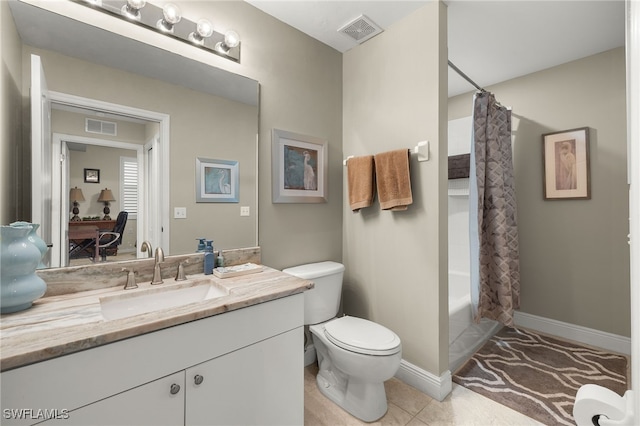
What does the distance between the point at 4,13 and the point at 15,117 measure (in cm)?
41

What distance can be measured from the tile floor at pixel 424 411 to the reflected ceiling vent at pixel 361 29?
248 cm

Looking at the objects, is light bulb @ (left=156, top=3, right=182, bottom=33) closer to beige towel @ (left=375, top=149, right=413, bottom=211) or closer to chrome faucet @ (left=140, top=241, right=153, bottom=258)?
chrome faucet @ (left=140, top=241, right=153, bottom=258)

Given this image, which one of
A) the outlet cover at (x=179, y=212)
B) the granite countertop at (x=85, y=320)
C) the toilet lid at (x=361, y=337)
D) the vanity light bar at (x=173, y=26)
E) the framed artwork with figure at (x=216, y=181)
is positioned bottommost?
the toilet lid at (x=361, y=337)

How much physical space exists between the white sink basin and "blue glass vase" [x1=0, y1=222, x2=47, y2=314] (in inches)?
9.1

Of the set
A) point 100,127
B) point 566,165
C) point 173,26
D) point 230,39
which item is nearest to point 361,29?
point 230,39

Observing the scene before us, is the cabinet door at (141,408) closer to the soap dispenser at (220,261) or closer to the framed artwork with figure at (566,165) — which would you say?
the soap dispenser at (220,261)

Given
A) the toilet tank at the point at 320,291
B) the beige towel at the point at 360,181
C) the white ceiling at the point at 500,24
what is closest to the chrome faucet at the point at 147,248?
the toilet tank at the point at 320,291

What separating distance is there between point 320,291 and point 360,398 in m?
0.65

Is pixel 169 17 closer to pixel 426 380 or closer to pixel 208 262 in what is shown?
pixel 208 262

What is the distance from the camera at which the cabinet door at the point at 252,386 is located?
3.36 ft

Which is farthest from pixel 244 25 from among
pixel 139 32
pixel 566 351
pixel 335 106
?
pixel 566 351

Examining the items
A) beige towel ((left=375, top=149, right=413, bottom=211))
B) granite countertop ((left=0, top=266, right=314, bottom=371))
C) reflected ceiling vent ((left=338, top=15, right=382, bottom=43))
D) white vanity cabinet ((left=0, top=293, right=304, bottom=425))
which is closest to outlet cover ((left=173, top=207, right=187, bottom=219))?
granite countertop ((left=0, top=266, right=314, bottom=371))

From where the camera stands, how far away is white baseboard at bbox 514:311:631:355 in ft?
7.30

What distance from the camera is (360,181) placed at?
6.76 ft
